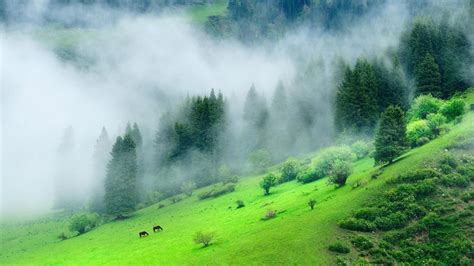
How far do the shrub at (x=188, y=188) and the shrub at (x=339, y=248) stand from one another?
66.1m

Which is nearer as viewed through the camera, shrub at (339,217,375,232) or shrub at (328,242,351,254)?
shrub at (328,242,351,254)

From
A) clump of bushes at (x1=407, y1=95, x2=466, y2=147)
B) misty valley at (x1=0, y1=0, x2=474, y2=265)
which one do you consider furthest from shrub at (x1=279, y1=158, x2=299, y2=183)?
clump of bushes at (x1=407, y1=95, x2=466, y2=147)

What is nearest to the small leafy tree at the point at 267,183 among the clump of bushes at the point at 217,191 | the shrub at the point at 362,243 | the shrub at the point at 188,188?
the clump of bushes at the point at 217,191

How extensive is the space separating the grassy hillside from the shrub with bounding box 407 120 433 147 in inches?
145

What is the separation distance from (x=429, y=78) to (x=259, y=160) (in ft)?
151

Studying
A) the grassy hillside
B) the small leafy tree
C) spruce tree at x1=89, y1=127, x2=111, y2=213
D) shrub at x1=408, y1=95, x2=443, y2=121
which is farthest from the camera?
spruce tree at x1=89, y1=127, x2=111, y2=213

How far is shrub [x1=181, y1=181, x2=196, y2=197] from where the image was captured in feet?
363

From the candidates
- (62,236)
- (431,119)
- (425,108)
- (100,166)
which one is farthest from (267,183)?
(100,166)

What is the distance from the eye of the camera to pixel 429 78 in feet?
A: 356

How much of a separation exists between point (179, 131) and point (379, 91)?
55350mm

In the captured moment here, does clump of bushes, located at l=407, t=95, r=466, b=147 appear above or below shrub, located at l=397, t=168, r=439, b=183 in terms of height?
above

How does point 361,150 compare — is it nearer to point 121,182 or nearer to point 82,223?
point 121,182

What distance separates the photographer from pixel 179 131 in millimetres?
128750

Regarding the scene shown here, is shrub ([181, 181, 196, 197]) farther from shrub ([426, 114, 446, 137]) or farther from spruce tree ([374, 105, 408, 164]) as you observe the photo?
shrub ([426, 114, 446, 137])
